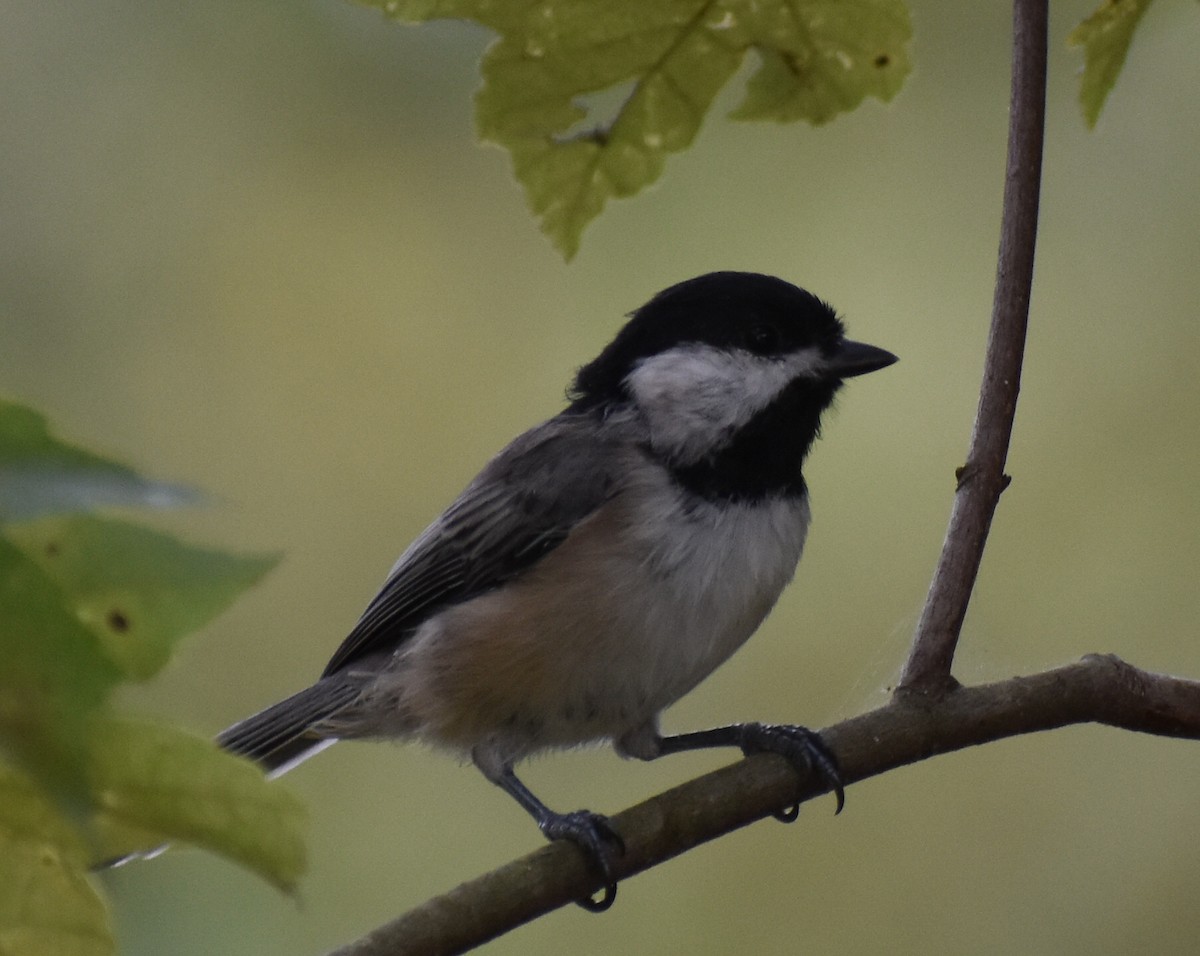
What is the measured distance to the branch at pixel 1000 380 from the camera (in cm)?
114

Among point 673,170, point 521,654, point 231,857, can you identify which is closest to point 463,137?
point 673,170

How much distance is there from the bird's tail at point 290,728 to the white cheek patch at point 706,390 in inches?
23.5

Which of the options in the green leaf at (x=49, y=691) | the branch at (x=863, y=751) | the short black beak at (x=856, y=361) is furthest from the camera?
the short black beak at (x=856, y=361)

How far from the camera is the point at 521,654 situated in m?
1.76

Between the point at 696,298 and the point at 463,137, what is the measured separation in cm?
188

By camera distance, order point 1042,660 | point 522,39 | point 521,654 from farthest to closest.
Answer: point 1042,660 < point 521,654 < point 522,39

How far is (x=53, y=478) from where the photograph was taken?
494mm

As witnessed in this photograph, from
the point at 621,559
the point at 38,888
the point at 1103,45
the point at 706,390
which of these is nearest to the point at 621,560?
the point at 621,559

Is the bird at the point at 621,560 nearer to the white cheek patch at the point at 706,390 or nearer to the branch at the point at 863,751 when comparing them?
the white cheek patch at the point at 706,390

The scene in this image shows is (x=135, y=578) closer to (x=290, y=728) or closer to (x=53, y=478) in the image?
(x=53, y=478)

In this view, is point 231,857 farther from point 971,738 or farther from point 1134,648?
point 1134,648

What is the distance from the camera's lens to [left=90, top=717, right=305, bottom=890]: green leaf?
0.52 metres

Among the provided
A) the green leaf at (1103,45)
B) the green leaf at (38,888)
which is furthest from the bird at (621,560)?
the green leaf at (38,888)

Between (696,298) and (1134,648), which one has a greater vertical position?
(696,298)
